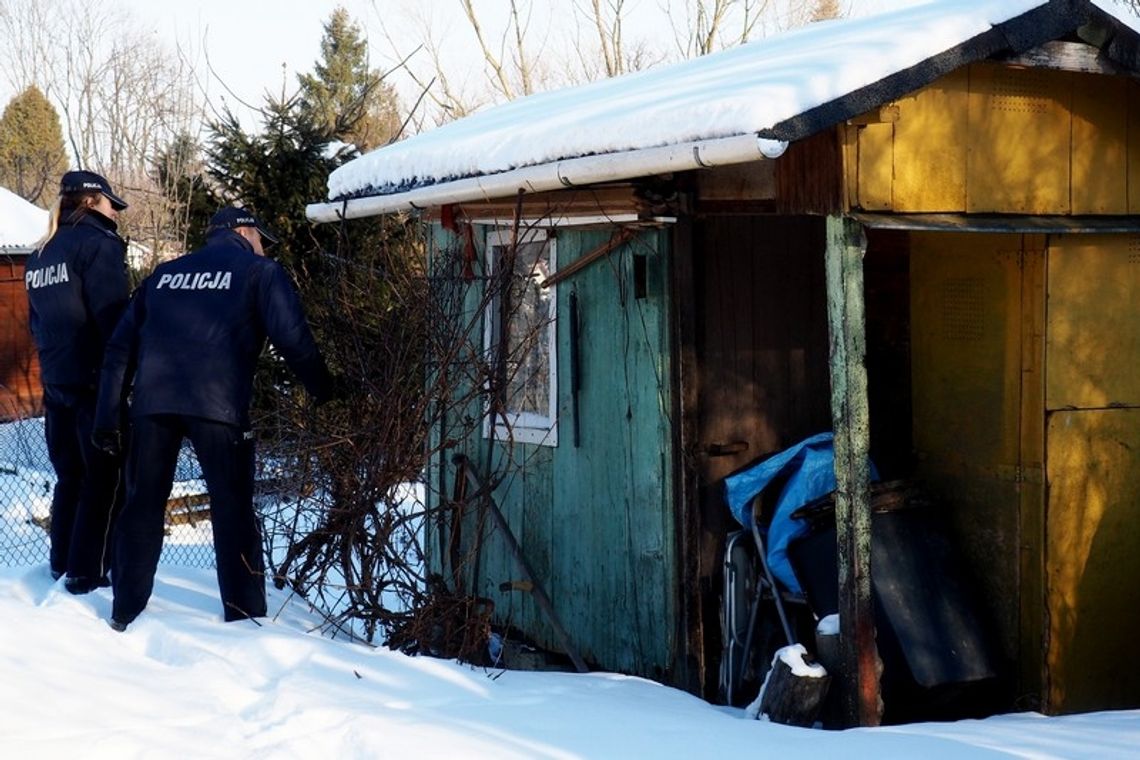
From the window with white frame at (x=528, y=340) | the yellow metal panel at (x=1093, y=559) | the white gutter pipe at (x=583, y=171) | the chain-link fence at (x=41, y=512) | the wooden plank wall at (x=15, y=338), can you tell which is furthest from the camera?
the wooden plank wall at (x=15, y=338)

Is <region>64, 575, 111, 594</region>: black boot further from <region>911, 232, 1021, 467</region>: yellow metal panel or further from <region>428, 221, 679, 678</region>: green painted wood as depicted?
<region>911, 232, 1021, 467</region>: yellow metal panel

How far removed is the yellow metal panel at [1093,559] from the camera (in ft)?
21.1

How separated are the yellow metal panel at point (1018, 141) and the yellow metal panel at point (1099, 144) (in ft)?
0.26

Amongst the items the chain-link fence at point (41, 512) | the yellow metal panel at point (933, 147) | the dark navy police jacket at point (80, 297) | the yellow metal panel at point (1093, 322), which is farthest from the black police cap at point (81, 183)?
the yellow metal panel at point (1093, 322)

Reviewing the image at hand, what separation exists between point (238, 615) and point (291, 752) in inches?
74.8

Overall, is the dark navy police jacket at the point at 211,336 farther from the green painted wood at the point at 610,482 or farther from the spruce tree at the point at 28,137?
the spruce tree at the point at 28,137

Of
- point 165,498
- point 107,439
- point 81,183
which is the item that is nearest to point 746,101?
point 165,498

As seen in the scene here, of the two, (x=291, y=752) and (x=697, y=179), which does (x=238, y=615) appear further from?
(x=697, y=179)

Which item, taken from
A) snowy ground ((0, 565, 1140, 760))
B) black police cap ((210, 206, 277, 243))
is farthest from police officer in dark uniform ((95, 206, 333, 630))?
snowy ground ((0, 565, 1140, 760))

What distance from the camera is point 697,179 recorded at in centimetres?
A: 665

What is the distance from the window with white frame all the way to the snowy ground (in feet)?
5.70

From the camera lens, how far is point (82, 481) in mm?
7141

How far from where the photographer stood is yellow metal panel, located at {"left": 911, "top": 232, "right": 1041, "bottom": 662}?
655 cm

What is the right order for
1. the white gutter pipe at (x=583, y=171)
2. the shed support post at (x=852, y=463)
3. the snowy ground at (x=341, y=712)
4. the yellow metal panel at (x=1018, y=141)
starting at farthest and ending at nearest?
1. the yellow metal panel at (x=1018, y=141)
2. the shed support post at (x=852, y=463)
3. the white gutter pipe at (x=583, y=171)
4. the snowy ground at (x=341, y=712)
